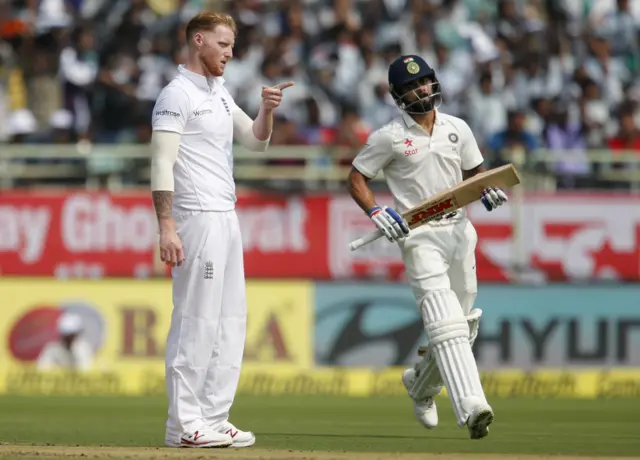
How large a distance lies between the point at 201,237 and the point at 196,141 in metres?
0.54

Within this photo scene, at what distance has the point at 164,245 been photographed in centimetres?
748

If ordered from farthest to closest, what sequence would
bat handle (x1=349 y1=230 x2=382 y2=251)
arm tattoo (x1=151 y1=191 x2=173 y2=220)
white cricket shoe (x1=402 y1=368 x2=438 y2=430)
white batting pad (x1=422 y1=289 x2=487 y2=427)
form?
1. white cricket shoe (x1=402 y1=368 x2=438 y2=430)
2. bat handle (x1=349 y1=230 x2=382 y2=251)
3. white batting pad (x1=422 y1=289 x2=487 y2=427)
4. arm tattoo (x1=151 y1=191 x2=173 y2=220)

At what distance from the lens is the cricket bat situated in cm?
809

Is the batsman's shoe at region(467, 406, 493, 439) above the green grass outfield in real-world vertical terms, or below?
above

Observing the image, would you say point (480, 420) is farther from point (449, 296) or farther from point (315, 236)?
point (315, 236)

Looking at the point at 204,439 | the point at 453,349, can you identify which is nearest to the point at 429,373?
the point at 453,349

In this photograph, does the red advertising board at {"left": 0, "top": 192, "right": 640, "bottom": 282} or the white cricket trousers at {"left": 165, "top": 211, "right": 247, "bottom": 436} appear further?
the red advertising board at {"left": 0, "top": 192, "right": 640, "bottom": 282}

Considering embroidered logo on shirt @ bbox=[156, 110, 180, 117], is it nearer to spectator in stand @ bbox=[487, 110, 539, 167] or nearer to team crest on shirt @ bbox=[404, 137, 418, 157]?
team crest on shirt @ bbox=[404, 137, 418, 157]

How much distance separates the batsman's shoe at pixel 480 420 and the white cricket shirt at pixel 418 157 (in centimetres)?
141

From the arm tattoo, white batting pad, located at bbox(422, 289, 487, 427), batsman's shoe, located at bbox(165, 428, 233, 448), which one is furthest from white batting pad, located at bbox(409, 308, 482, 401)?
the arm tattoo

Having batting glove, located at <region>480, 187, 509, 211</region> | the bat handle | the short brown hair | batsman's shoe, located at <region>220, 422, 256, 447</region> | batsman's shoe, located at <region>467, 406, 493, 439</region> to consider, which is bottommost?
batsman's shoe, located at <region>220, 422, 256, 447</region>

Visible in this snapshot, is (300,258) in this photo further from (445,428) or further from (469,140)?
(469,140)

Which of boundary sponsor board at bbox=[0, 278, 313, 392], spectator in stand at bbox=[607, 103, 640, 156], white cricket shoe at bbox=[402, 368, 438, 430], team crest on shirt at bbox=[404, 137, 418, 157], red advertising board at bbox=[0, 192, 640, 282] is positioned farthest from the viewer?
spectator in stand at bbox=[607, 103, 640, 156]

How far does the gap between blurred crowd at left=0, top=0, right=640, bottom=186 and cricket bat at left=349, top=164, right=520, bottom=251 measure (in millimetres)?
6724
